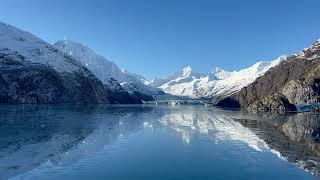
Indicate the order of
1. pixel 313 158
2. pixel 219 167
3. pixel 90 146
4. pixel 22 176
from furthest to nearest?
pixel 90 146, pixel 313 158, pixel 219 167, pixel 22 176

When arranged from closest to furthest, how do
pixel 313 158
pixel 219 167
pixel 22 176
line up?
pixel 22 176 < pixel 219 167 < pixel 313 158

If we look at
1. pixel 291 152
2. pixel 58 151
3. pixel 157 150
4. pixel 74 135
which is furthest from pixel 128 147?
pixel 291 152

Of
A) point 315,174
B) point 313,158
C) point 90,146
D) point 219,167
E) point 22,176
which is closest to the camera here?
point 22,176

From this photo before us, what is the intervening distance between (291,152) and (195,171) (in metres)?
24.1

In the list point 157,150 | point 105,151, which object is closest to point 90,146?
point 105,151

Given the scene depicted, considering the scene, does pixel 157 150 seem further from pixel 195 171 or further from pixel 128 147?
pixel 195 171

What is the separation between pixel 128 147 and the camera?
251ft

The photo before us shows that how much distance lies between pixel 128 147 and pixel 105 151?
7438 millimetres

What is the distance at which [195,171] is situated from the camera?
55.0 m

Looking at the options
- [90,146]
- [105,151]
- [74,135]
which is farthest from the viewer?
[74,135]

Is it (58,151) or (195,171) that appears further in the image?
(58,151)

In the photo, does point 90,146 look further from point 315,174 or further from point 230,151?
point 315,174

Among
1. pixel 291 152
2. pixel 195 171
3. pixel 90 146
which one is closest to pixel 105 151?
pixel 90 146

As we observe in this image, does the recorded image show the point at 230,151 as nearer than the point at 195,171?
No
